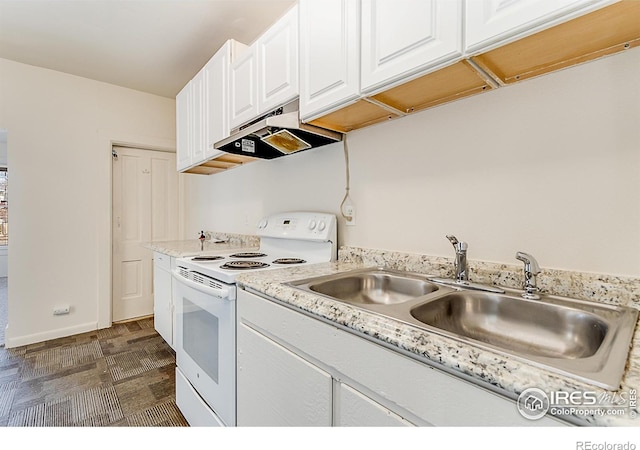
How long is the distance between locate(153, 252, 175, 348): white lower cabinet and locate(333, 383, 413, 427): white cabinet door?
185 cm

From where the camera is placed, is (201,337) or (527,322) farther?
(201,337)

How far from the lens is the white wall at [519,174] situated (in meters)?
0.86

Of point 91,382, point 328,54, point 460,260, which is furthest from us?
point 91,382

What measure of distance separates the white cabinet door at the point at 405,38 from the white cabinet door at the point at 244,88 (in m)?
0.84

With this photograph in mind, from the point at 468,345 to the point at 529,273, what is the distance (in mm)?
488

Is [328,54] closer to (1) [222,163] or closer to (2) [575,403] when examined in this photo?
(2) [575,403]

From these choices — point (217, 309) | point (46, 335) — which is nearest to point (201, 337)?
point (217, 309)

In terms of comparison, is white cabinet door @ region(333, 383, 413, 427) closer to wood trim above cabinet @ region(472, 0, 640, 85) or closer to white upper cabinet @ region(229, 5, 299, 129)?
wood trim above cabinet @ region(472, 0, 640, 85)

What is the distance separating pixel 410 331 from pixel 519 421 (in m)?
0.24

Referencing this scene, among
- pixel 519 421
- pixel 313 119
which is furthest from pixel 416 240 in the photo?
pixel 519 421

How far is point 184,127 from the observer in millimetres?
A: 2582

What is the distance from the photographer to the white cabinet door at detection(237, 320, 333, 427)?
2.84 feet

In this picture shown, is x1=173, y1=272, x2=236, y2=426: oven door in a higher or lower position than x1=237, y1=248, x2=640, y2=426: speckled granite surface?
lower

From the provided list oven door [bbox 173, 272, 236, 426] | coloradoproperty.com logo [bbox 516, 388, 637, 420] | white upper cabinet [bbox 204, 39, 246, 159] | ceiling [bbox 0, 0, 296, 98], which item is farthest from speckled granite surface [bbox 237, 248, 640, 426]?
ceiling [bbox 0, 0, 296, 98]
